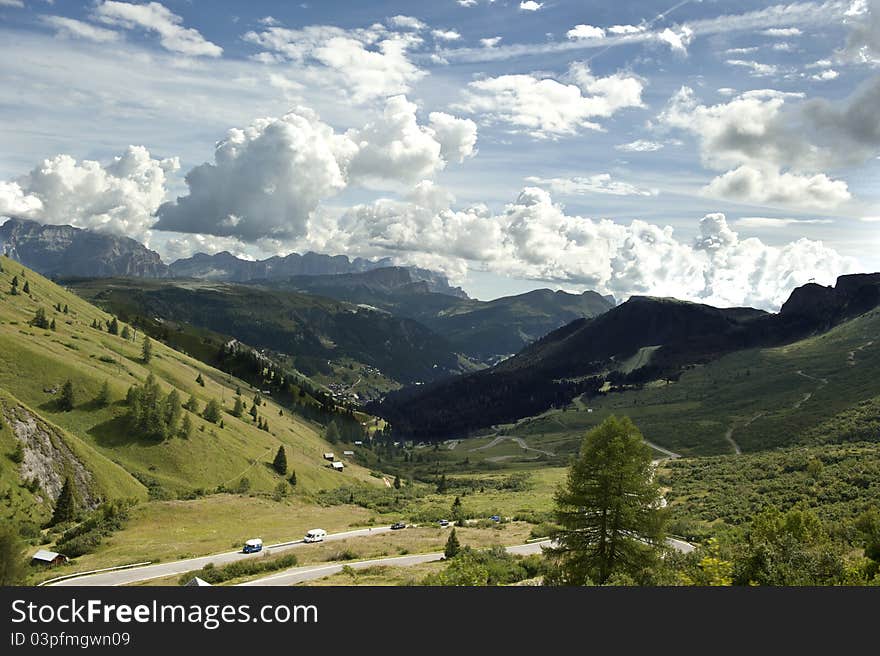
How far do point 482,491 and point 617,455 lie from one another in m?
130

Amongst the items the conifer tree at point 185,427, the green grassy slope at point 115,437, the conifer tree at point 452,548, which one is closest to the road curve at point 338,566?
the conifer tree at point 452,548

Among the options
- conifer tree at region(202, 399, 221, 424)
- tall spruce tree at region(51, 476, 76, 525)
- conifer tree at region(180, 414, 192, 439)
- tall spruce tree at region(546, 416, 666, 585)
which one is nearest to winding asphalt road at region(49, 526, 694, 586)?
tall spruce tree at region(546, 416, 666, 585)

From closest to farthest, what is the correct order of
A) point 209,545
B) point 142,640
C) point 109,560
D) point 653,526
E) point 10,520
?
point 142,640
point 653,526
point 109,560
point 209,545
point 10,520

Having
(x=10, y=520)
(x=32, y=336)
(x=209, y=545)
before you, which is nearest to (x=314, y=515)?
(x=209, y=545)

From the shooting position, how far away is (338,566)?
164 ft

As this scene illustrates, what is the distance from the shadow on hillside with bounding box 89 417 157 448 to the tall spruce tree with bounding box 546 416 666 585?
118723 millimetres

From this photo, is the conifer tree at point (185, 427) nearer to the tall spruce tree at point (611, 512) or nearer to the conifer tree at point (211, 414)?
the conifer tree at point (211, 414)

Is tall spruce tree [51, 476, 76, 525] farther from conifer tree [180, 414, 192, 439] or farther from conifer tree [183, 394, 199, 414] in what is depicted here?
conifer tree [183, 394, 199, 414]

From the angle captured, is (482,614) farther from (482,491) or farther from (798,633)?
(482,491)

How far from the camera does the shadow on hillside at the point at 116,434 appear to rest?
385 ft

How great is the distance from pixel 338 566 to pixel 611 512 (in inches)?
1194

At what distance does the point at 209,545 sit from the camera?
207 feet

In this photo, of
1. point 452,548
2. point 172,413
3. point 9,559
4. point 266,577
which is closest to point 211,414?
point 172,413

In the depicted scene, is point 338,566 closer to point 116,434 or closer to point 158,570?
point 158,570
